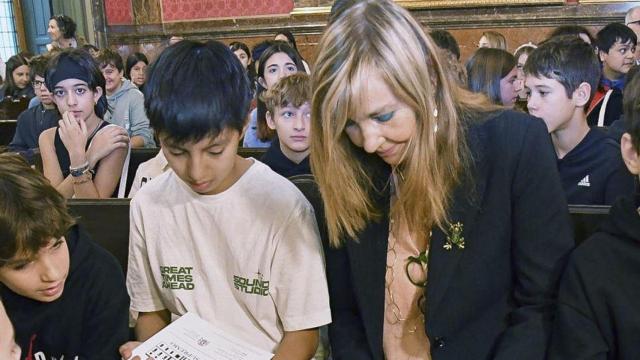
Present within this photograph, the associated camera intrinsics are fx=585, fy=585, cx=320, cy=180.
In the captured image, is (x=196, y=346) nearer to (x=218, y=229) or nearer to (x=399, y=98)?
(x=218, y=229)

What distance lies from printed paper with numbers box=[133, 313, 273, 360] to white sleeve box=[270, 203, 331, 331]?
0.44ft

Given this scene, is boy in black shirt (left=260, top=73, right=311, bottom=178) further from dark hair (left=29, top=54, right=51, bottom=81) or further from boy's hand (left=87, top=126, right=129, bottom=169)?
dark hair (left=29, top=54, right=51, bottom=81)

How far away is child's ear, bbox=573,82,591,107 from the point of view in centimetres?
257

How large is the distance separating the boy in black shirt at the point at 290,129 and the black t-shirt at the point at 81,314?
123 cm

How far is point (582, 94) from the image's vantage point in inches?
101

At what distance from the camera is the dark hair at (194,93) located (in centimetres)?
140

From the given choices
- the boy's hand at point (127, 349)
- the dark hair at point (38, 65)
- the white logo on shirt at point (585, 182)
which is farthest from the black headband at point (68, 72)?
the white logo on shirt at point (585, 182)

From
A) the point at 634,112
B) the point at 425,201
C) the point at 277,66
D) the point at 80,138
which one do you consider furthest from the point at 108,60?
the point at 634,112

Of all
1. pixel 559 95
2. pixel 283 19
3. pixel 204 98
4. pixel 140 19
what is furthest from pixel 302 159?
pixel 140 19

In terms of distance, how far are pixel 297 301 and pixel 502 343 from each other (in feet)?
1.71

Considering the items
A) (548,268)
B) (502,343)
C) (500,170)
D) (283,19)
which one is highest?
(283,19)

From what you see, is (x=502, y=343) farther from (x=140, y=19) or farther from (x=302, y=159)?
(x=140, y=19)

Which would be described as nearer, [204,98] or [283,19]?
[204,98]

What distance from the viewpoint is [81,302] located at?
1.55 m
